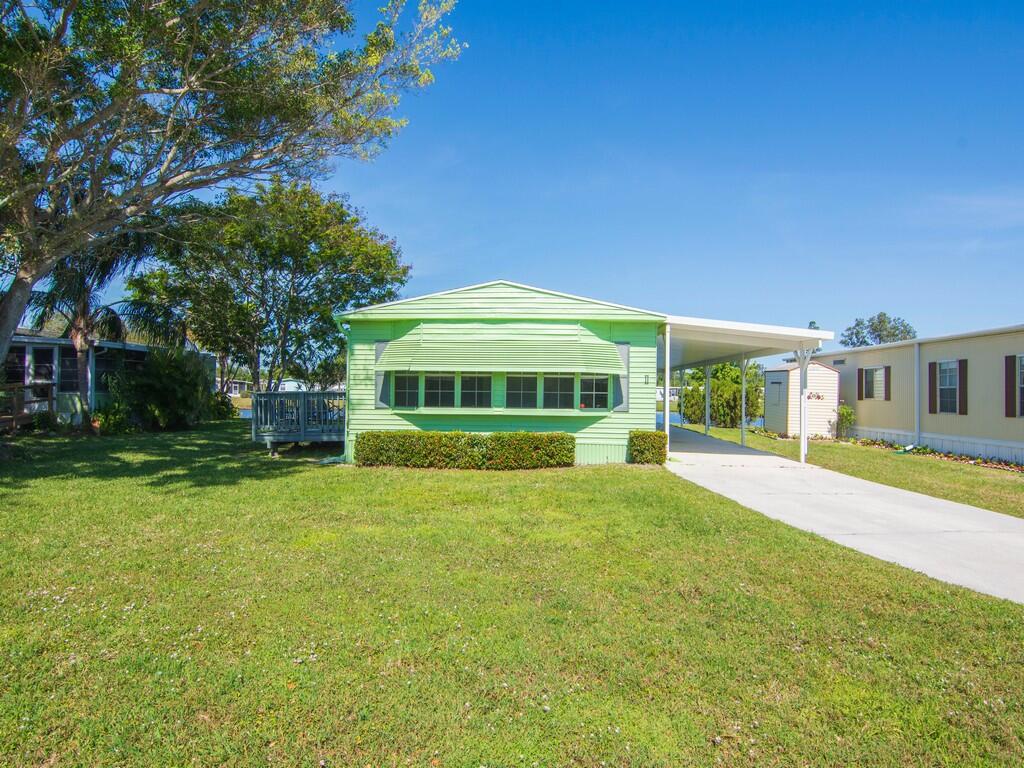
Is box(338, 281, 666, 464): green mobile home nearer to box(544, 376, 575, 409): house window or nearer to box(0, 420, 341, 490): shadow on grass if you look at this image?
box(544, 376, 575, 409): house window

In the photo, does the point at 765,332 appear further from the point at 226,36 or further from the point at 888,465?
the point at 226,36

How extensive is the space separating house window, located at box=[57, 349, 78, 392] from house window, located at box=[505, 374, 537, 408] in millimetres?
15041

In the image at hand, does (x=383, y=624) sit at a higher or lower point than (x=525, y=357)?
lower

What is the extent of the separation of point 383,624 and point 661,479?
641cm

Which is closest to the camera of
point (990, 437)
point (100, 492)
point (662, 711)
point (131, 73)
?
point (662, 711)

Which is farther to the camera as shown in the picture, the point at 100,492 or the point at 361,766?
the point at 100,492

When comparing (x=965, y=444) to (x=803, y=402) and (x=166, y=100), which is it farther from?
(x=166, y=100)

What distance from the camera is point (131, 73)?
8820 millimetres

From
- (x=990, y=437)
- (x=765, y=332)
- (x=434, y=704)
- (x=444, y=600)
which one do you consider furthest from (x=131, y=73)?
(x=990, y=437)

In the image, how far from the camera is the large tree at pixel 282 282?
56.8ft

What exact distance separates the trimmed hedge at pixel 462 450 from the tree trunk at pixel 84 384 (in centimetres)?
1034

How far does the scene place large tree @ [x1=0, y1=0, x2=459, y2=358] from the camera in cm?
861

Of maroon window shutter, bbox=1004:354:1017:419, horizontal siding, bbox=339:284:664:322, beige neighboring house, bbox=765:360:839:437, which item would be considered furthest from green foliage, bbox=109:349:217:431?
maroon window shutter, bbox=1004:354:1017:419

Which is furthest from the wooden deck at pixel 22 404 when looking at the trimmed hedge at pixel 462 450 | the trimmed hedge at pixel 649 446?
the trimmed hedge at pixel 649 446
